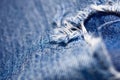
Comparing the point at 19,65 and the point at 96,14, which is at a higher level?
the point at 96,14

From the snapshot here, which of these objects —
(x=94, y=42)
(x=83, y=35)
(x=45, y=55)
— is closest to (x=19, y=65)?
(x=45, y=55)

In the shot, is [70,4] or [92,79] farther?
[70,4]

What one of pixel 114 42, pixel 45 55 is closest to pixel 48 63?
pixel 45 55

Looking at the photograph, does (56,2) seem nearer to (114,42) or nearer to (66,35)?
(66,35)

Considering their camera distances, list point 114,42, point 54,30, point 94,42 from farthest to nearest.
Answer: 1. point 54,30
2. point 114,42
3. point 94,42

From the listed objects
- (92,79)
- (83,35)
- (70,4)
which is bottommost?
(92,79)

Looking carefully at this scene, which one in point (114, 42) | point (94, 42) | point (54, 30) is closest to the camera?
point (94, 42)
